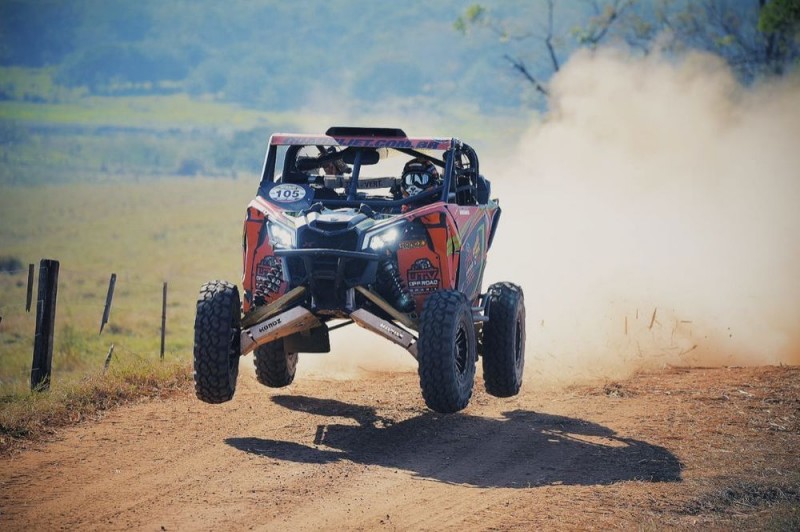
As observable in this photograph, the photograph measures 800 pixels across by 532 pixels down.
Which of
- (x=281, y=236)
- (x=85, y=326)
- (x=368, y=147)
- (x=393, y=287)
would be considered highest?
(x=368, y=147)

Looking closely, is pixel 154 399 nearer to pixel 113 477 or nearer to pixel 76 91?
pixel 113 477

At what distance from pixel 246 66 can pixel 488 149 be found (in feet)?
287

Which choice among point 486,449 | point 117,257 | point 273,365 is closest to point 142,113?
point 117,257

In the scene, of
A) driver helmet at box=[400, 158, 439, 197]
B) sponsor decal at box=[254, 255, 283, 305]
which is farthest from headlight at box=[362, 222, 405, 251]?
driver helmet at box=[400, 158, 439, 197]

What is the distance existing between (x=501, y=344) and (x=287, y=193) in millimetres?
2691

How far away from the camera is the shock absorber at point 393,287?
1197 cm

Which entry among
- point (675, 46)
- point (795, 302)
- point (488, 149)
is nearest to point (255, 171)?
point (488, 149)

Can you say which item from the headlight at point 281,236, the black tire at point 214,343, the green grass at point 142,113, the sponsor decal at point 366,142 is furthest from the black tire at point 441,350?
the green grass at point 142,113

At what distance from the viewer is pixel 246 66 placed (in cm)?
16950

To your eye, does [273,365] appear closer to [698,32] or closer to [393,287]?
[393,287]

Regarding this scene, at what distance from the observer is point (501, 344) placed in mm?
12938

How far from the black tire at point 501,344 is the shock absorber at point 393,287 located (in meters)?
1.20

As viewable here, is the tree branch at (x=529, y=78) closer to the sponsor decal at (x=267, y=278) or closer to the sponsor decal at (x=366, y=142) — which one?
the sponsor decal at (x=366, y=142)

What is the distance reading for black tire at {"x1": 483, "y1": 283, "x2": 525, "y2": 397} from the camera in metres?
12.9
